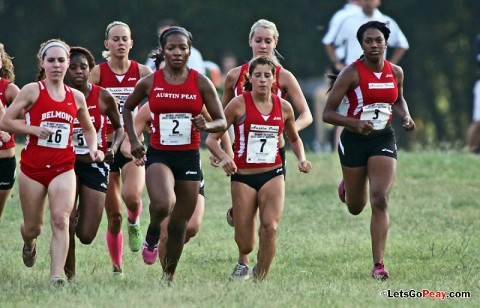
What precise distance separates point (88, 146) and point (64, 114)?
1.53ft

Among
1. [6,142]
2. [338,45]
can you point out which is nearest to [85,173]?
[6,142]

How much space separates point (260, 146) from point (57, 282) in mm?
2135

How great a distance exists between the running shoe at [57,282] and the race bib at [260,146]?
194 centimetres

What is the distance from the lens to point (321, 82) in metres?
37.5

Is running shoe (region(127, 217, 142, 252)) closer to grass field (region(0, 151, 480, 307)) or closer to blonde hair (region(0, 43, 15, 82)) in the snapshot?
grass field (region(0, 151, 480, 307))

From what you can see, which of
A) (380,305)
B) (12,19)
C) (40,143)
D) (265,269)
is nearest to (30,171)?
(40,143)

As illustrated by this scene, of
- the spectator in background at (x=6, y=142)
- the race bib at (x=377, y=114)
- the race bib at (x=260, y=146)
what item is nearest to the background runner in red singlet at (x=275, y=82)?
the race bib at (x=377, y=114)

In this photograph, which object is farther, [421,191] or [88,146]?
[421,191]

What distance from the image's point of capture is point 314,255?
14188 mm

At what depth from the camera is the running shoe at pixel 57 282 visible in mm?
11047

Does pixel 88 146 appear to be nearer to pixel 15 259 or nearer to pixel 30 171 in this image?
pixel 30 171

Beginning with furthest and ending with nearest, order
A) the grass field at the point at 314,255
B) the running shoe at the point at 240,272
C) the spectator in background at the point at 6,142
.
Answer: the spectator in background at the point at 6,142 → the running shoe at the point at 240,272 → the grass field at the point at 314,255

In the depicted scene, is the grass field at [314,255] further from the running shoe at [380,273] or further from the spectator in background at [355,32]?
the spectator in background at [355,32]

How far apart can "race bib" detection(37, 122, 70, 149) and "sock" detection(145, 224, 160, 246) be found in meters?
1.06
